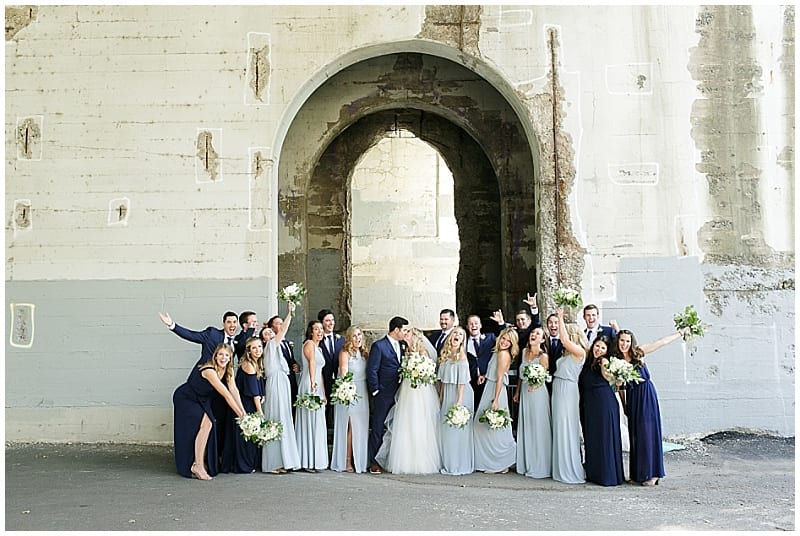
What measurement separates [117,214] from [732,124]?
266 inches

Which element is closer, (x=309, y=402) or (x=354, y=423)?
(x=309, y=402)

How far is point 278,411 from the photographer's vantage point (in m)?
7.17

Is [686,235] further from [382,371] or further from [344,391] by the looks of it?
[344,391]

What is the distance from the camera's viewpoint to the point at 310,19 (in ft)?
27.5

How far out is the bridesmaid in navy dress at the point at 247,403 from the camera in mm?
6996

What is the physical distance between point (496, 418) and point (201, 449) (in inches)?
105

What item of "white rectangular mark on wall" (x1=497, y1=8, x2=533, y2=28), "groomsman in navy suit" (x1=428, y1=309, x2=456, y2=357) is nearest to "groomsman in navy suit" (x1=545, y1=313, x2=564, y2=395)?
"groomsman in navy suit" (x1=428, y1=309, x2=456, y2=357)

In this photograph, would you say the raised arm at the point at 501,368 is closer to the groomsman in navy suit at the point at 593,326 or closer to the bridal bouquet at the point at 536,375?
the bridal bouquet at the point at 536,375

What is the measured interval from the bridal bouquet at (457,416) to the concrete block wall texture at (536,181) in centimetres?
194

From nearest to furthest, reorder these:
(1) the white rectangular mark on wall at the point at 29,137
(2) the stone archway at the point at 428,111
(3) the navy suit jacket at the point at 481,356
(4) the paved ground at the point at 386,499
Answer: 1. (4) the paved ground at the point at 386,499
2. (3) the navy suit jacket at the point at 481,356
3. (1) the white rectangular mark on wall at the point at 29,137
4. (2) the stone archway at the point at 428,111

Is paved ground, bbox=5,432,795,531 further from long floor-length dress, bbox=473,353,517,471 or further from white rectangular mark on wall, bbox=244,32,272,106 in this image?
white rectangular mark on wall, bbox=244,32,272,106

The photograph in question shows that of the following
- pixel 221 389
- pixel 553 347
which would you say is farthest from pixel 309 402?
pixel 553 347

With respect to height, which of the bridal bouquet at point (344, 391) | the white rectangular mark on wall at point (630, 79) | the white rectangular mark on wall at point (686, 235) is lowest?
the bridal bouquet at point (344, 391)

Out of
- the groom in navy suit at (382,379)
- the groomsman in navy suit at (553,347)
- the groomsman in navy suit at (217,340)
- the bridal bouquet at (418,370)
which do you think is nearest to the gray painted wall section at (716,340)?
the groomsman in navy suit at (553,347)
